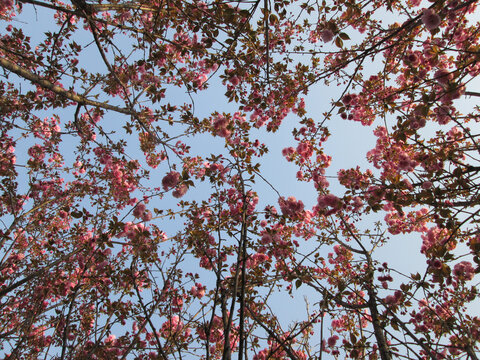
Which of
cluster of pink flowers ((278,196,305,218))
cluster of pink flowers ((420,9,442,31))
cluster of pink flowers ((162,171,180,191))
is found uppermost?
cluster of pink flowers ((420,9,442,31))

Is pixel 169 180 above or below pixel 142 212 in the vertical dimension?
above

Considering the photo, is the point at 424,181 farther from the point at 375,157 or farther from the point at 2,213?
the point at 2,213

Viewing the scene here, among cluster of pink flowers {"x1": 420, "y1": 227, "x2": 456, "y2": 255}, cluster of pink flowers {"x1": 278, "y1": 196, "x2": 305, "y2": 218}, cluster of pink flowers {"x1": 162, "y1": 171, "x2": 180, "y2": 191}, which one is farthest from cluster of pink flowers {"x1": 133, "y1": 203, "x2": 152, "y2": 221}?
cluster of pink flowers {"x1": 420, "y1": 227, "x2": 456, "y2": 255}

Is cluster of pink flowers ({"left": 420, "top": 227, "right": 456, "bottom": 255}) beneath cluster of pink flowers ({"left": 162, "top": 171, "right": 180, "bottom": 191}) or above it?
above

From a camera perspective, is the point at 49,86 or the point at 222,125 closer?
the point at 49,86

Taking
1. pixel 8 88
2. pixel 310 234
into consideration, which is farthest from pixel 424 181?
pixel 8 88

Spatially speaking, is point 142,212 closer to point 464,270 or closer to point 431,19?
point 431,19

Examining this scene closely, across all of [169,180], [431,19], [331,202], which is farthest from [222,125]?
[431,19]

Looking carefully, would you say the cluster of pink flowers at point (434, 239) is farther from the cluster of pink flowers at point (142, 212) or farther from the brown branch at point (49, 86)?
the brown branch at point (49, 86)

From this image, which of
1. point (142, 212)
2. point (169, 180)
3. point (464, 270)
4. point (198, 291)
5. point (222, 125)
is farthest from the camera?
point (198, 291)

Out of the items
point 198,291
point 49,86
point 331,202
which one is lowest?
point 198,291

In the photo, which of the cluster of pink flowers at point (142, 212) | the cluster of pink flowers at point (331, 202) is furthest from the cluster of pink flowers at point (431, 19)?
the cluster of pink flowers at point (142, 212)

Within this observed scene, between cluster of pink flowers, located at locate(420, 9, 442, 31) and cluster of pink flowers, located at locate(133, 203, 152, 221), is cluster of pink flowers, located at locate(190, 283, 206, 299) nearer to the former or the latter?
cluster of pink flowers, located at locate(133, 203, 152, 221)

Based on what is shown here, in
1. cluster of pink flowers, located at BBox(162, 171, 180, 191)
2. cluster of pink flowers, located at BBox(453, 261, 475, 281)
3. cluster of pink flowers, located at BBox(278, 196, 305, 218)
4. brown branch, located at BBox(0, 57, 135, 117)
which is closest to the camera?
brown branch, located at BBox(0, 57, 135, 117)
